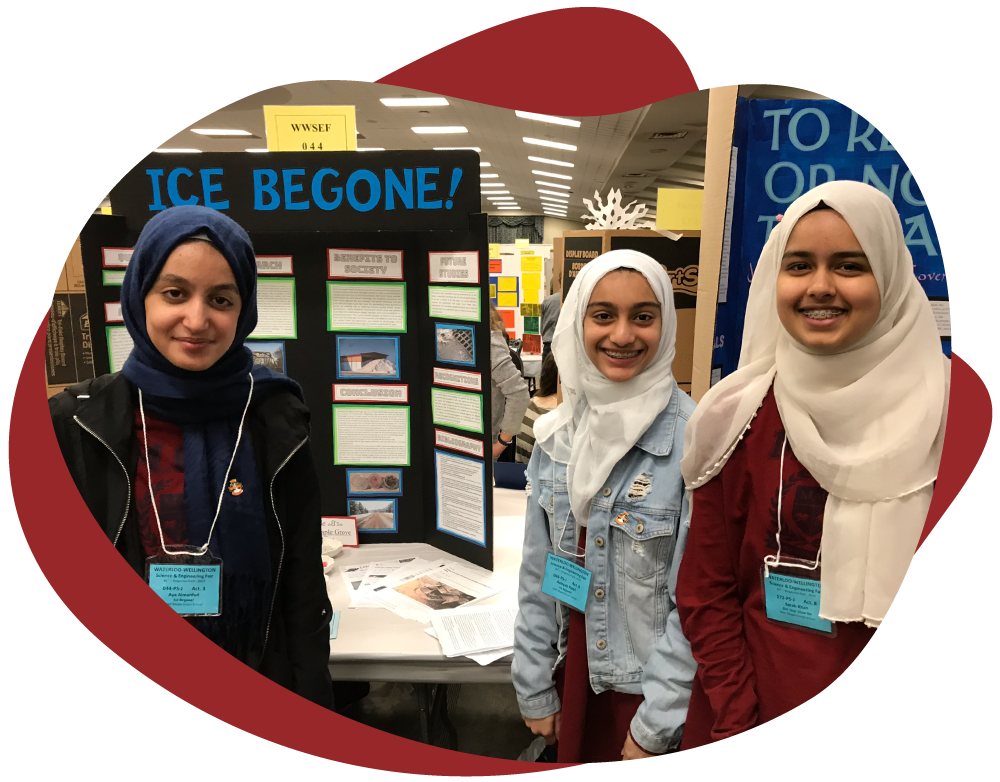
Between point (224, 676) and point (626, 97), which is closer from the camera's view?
point (224, 676)

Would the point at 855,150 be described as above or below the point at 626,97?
below

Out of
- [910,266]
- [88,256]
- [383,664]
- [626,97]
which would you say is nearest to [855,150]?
[910,266]

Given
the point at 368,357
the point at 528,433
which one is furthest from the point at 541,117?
the point at 528,433

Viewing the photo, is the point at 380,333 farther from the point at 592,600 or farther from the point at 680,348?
the point at 592,600

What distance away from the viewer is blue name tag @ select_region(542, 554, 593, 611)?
110cm

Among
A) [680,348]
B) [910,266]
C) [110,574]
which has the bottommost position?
[110,574]

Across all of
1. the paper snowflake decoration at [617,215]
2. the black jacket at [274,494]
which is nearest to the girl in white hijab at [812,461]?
the black jacket at [274,494]

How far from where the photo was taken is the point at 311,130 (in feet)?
5.02

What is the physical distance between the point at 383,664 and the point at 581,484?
0.69m

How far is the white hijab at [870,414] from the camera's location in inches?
28.7

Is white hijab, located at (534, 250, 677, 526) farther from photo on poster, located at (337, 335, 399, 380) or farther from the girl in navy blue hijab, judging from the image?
photo on poster, located at (337, 335, 399, 380)

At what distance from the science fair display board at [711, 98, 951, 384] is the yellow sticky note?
767 millimetres

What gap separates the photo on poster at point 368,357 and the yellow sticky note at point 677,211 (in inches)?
34.6

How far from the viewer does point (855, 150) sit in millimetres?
883
